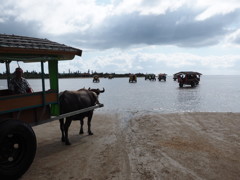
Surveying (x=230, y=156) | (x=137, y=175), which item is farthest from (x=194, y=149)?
(x=137, y=175)

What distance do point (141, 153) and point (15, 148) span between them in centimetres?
333

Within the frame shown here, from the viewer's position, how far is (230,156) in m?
6.00

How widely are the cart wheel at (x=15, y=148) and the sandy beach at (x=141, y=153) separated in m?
0.50

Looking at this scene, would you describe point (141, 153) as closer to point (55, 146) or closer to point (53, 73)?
point (55, 146)

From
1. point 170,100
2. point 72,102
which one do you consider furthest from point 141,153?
point 170,100

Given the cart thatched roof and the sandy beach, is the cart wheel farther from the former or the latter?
the cart thatched roof

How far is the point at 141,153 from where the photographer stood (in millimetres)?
6375

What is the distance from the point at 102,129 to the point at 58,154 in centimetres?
344

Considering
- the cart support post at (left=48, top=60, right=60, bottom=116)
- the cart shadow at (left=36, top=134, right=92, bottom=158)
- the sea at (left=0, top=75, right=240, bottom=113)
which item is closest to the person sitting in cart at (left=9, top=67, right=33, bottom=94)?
the cart support post at (left=48, top=60, right=60, bottom=116)

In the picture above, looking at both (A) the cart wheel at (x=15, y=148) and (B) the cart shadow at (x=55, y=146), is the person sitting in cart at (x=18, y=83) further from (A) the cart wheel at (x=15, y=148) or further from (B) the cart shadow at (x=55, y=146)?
(A) the cart wheel at (x=15, y=148)

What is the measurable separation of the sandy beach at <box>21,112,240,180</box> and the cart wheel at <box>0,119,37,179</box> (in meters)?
0.50

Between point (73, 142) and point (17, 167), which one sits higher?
point (17, 167)

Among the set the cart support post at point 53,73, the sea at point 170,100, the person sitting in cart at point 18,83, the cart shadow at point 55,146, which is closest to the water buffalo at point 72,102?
the cart shadow at point 55,146

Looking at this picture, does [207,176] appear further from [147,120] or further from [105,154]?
[147,120]
